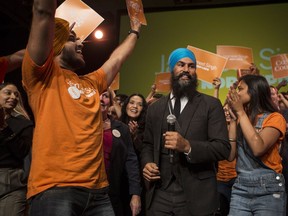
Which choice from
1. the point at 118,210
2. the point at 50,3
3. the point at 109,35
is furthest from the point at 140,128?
the point at 109,35

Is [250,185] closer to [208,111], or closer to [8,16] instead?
[208,111]

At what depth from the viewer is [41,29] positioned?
189cm

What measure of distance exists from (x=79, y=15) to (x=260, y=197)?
1932 millimetres

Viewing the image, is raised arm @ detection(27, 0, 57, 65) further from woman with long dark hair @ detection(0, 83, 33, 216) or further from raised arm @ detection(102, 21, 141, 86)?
woman with long dark hair @ detection(0, 83, 33, 216)

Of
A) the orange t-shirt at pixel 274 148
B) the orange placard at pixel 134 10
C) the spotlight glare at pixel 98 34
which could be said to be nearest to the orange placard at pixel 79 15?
the orange placard at pixel 134 10

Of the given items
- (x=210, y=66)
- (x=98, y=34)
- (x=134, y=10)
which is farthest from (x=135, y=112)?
(x=98, y=34)

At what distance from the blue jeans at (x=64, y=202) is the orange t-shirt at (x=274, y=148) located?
1.42 m

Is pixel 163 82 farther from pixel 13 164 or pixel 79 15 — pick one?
pixel 13 164

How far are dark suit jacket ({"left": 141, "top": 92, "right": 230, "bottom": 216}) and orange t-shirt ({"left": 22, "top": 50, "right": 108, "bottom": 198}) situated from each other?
716 millimetres

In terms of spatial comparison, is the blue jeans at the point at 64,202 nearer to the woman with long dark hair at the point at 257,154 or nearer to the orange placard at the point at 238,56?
the woman with long dark hair at the point at 257,154

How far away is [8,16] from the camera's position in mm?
8297

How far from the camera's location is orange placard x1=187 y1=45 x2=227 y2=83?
15.6 ft

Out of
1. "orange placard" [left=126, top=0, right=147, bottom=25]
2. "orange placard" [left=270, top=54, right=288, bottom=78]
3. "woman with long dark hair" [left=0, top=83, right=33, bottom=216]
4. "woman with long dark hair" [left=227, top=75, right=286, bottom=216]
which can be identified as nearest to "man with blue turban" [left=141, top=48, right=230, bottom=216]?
"woman with long dark hair" [left=227, top=75, right=286, bottom=216]

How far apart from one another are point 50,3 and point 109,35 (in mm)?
6445
